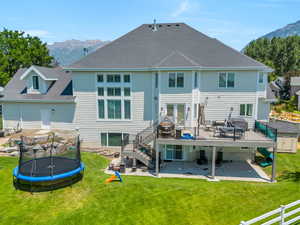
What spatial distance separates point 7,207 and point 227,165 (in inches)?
541

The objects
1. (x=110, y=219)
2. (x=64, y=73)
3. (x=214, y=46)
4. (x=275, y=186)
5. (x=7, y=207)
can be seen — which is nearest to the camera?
(x=110, y=219)

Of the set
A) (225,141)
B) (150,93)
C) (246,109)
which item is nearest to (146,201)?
(225,141)

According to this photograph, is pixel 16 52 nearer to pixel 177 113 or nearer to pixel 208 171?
pixel 177 113

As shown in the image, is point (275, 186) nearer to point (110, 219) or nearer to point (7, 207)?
point (110, 219)

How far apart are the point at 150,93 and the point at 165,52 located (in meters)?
4.03

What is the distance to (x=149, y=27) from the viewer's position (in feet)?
65.3

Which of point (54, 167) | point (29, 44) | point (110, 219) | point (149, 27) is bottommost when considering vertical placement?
point (110, 219)

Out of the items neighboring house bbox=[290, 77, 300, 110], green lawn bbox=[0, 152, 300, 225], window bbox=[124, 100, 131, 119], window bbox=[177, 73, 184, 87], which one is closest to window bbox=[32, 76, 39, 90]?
window bbox=[124, 100, 131, 119]

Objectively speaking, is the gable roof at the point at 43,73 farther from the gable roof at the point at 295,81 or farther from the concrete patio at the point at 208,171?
the gable roof at the point at 295,81

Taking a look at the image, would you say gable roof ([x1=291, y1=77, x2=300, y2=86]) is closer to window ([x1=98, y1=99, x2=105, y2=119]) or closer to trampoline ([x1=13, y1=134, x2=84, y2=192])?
window ([x1=98, y1=99, x2=105, y2=119])

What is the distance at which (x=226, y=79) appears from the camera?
1614 centimetres

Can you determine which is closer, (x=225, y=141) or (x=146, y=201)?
(x=146, y=201)

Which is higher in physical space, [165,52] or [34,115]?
[165,52]

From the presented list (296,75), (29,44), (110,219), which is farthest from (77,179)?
(296,75)
